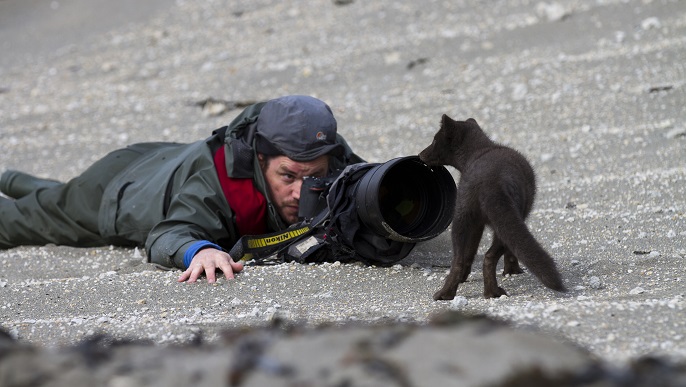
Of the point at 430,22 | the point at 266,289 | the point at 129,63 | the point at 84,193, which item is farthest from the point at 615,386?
the point at 129,63

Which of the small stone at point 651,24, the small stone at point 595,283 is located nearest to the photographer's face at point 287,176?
the small stone at point 595,283

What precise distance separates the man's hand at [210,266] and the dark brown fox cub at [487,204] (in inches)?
47.3

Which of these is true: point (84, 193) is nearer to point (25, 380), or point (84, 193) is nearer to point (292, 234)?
point (292, 234)

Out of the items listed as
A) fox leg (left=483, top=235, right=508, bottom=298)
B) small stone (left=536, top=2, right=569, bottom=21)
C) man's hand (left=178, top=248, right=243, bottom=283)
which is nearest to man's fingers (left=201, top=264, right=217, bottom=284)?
man's hand (left=178, top=248, right=243, bottom=283)

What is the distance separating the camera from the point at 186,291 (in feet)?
16.3

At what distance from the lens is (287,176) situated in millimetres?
5652

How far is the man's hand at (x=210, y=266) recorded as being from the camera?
16.6 feet

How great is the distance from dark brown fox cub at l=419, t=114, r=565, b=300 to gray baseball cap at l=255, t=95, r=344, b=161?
1.03 metres

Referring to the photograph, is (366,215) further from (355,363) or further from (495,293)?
(355,363)

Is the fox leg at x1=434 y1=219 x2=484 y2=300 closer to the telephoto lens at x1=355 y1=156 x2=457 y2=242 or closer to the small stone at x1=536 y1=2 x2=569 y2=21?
the telephoto lens at x1=355 y1=156 x2=457 y2=242

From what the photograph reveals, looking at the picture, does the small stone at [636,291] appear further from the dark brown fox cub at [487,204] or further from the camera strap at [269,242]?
the camera strap at [269,242]

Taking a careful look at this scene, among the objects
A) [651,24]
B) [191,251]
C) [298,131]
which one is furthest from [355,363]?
[651,24]

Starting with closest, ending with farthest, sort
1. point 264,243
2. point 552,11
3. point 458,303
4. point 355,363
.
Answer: point 355,363
point 458,303
point 264,243
point 552,11

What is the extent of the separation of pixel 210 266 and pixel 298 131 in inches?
39.1
